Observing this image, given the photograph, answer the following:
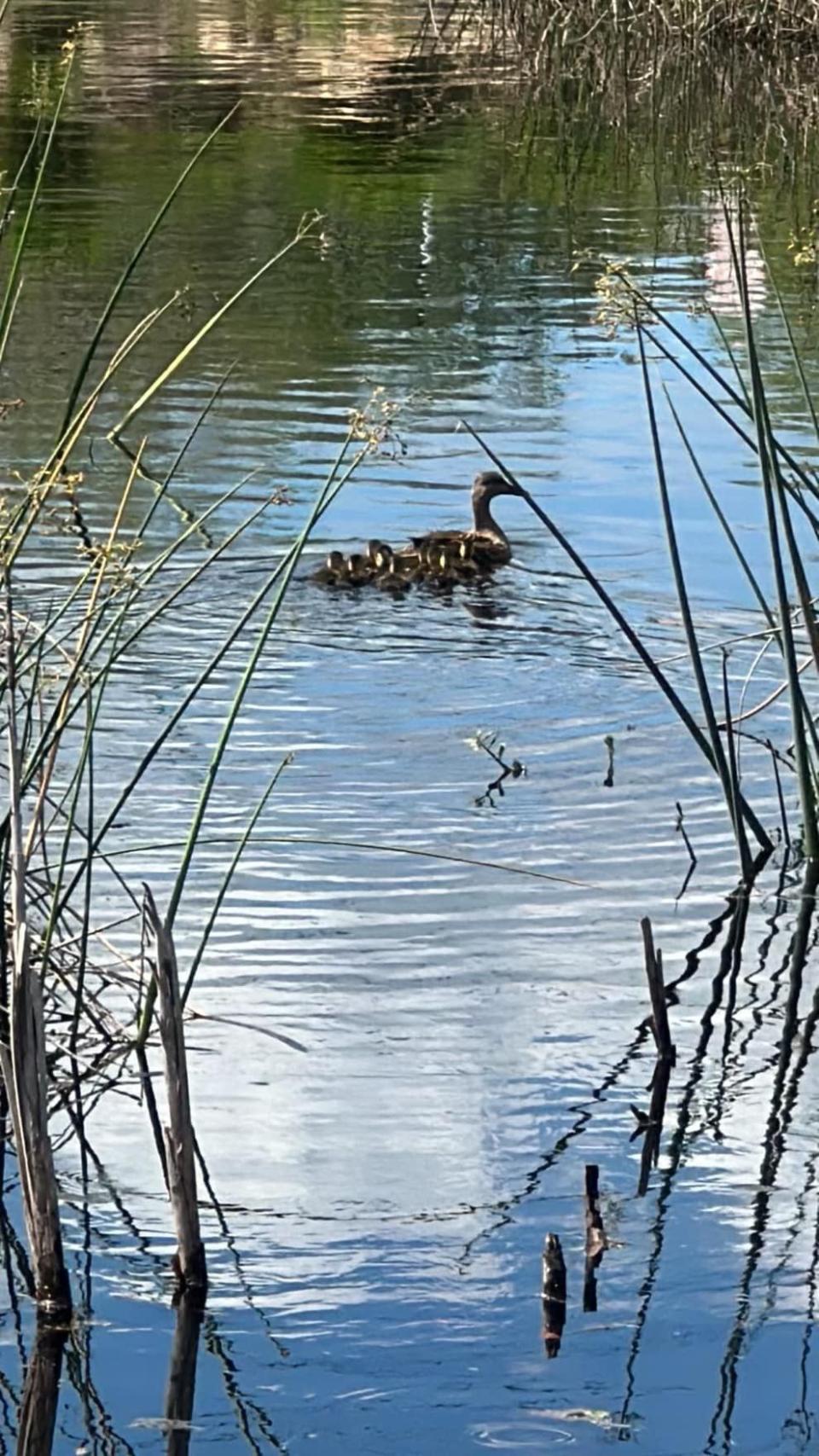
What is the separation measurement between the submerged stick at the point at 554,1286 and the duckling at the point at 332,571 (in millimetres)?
5766

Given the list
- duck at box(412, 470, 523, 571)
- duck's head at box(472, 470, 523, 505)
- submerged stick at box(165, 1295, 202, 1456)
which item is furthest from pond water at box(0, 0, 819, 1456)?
duck's head at box(472, 470, 523, 505)

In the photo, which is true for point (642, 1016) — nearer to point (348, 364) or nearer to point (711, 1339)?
point (711, 1339)

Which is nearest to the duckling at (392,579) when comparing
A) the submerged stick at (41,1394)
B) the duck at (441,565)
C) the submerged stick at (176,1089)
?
the duck at (441,565)

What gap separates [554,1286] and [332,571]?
5.82m

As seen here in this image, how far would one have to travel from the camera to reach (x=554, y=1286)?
436 centimetres

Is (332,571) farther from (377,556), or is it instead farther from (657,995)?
(657,995)

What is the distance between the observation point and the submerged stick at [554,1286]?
4.32 meters

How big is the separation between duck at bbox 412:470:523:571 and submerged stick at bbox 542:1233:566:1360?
5905 millimetres

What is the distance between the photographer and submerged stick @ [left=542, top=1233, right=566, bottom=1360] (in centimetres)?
432

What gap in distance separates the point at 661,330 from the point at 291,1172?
35.6ft

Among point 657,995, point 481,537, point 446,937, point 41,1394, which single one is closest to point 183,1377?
point 41,1394

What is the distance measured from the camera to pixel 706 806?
7.38m

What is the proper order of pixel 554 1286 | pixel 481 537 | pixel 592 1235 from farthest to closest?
pixel 481 537 < pixel 592 1235 < pixel 554 1286

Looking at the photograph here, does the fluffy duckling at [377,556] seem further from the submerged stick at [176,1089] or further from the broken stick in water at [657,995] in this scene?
the submerged stick at [176,1089]
